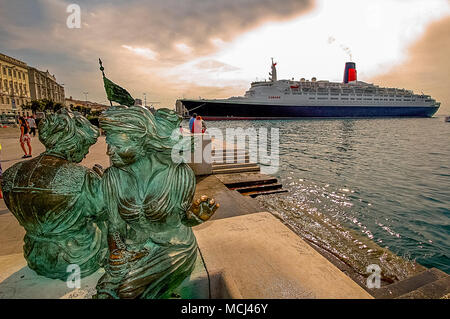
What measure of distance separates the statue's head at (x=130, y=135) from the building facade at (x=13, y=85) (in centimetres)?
5136

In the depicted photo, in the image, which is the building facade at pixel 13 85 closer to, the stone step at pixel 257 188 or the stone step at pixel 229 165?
the stone step at pixel 229 165

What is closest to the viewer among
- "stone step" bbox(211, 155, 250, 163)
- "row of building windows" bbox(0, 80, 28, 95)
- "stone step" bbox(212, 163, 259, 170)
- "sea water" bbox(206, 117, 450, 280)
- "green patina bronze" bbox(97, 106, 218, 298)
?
"green patina bronze" bbox(97, 106, 218, 298)

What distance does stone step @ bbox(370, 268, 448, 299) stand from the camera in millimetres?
2492

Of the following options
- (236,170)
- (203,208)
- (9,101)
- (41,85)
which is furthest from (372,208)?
(41,85)

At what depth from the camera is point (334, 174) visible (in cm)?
956

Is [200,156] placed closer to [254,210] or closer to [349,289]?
[254,210]

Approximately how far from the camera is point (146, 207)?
1406mm

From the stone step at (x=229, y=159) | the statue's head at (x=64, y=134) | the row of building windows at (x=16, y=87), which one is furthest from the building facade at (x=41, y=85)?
the statue's head at (x=64, y=134)

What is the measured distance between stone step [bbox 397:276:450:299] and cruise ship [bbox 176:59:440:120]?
45.3 m

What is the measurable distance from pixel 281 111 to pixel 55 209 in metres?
51.4

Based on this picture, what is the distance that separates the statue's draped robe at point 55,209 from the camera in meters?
1.41

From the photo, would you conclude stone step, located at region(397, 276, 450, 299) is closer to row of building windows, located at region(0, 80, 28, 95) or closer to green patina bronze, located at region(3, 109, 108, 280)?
green patina bronze, located at region(3, 109, 108, 280)

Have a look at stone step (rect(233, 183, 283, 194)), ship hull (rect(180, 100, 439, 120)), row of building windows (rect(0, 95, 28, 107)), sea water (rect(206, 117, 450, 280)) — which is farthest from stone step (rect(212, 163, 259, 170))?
row of building windows (rect(0, 95, 28, 107))
